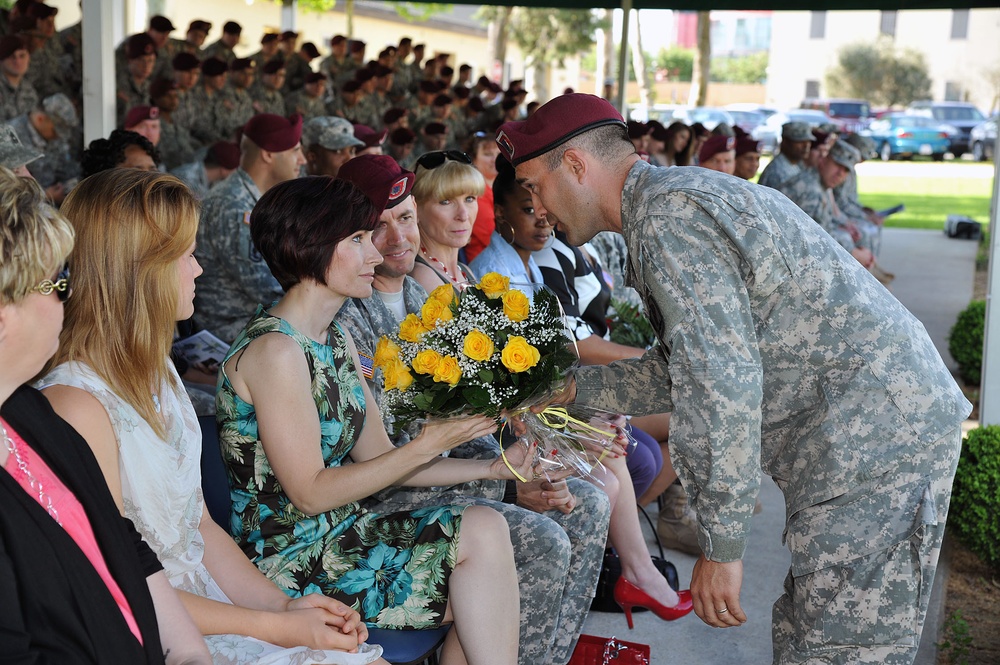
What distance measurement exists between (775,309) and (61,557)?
1588mm

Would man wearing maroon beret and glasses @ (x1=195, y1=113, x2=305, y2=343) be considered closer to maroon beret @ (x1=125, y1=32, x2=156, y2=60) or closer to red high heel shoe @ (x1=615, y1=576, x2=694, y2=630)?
red high heel shoe @ (x1=615, y1=576, x2=694, y2=630)

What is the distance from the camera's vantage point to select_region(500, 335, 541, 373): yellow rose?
256 cm

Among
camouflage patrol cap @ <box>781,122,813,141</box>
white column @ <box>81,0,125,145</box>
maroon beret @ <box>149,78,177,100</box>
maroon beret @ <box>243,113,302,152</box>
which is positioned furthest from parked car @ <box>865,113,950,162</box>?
white column @ <box>81,0,125,145</box>

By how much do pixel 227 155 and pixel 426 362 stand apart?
5.80 m

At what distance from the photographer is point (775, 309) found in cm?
238

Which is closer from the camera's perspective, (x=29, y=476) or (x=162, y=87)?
(x=29, y=476)

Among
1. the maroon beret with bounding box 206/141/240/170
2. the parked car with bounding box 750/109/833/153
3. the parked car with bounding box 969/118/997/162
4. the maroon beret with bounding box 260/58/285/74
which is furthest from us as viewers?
the parked car with bounding box 969/118/997/162

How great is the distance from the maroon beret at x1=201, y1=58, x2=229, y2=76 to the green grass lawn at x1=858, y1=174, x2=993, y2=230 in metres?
12.1

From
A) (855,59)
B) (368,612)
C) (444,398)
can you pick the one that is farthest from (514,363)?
(855,59)

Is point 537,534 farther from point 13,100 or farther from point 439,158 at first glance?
point 13,100

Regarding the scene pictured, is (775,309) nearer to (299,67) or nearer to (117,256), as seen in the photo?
(117,256)

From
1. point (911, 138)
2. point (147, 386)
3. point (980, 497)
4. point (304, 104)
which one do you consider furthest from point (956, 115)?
point (147, 386)

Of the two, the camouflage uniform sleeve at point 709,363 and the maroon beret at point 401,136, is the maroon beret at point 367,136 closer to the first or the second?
the maroon beret at point 401,136

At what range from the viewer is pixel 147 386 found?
2168 millimetres
